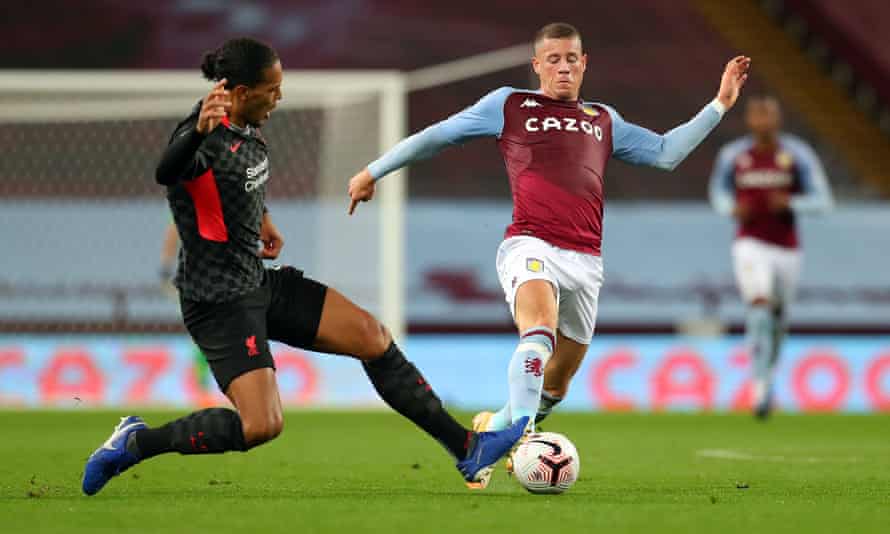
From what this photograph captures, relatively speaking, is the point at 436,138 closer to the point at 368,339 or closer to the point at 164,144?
the point at 368,339

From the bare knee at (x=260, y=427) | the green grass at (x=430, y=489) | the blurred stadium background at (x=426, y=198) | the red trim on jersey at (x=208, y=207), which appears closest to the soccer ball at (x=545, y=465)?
the green grass at (x=430, y=489)

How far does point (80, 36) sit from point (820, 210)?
535 inches

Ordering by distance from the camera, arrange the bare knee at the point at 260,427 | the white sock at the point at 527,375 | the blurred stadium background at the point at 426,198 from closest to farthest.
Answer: the bare knee at the point at 260,427 → the white sock at the point at 527,375 → the blurred stadium background at the point at 426,198

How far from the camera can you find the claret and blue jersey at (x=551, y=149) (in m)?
6.19

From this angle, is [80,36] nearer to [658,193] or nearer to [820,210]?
[658,193]

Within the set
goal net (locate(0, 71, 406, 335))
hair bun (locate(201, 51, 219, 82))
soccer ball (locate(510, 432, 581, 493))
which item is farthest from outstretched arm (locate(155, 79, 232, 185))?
goal net (locate(0, 71, 406, 335))

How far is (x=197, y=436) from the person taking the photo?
17.7 ft

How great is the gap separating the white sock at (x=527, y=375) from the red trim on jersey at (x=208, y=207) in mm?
1137

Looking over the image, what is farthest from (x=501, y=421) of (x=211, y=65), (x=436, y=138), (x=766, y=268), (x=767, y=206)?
(x=767, y=206)

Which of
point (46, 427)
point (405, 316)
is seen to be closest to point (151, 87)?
point (46, 427)

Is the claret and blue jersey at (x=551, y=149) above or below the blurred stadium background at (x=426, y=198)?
above

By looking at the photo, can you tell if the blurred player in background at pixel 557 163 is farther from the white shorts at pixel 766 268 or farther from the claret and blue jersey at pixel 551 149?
the white shorts at pixel 766 268

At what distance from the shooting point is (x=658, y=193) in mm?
21812

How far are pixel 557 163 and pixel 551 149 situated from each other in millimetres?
63
